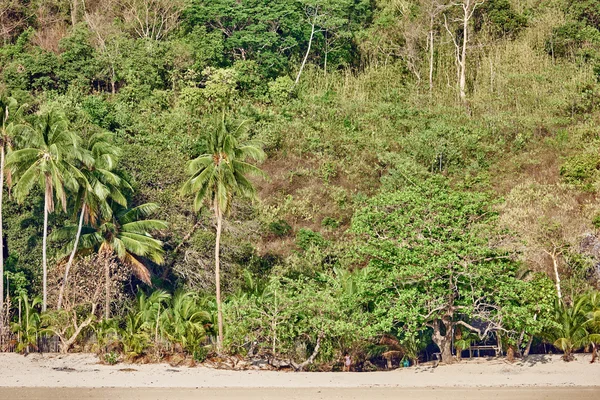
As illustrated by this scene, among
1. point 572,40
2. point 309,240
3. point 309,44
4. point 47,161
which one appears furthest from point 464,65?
point 47,161

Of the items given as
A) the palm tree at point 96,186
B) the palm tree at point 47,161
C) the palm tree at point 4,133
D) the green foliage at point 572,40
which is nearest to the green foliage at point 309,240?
the palm tree at point 96,186

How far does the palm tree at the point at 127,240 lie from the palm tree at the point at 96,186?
454mm

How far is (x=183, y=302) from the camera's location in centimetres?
2992

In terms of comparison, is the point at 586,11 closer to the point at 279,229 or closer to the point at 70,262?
the point at 279,229

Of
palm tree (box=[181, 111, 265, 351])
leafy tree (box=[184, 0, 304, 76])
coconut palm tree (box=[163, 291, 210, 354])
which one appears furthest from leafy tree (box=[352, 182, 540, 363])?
leafy tree (box=[184, 0, 304, 76])

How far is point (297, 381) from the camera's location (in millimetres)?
25406

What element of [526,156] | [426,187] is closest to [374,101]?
[526,156]

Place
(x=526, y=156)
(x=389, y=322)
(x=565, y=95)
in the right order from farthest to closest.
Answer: (x=565, y=95) < (x=526, y=156) < (x=389, y=322)

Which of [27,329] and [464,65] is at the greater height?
[464,65]

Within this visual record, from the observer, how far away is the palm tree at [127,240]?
31.3m

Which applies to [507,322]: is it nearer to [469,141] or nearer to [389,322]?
[389,322]

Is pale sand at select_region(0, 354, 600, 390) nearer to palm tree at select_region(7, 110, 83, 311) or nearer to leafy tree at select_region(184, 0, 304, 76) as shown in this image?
palm tree at select_region(7, 110, 83, 311)

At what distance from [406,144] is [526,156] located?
5.29 meters

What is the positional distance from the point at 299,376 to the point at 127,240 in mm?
8792
